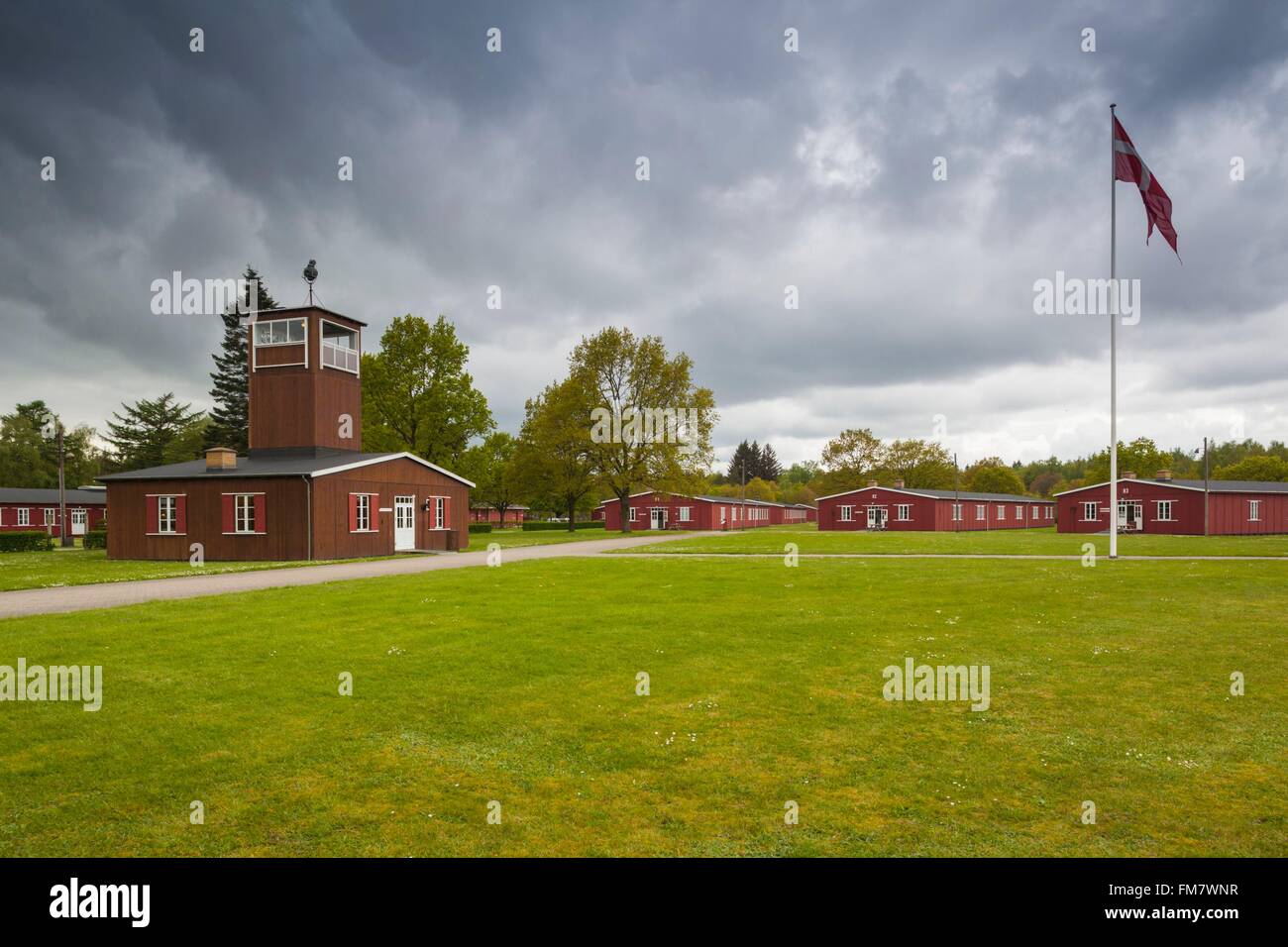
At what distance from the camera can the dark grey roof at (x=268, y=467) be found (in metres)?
30.6

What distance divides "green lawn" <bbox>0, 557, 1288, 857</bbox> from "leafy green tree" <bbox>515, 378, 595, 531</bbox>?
151ft

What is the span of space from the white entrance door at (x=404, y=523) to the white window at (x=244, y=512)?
6.28 meters

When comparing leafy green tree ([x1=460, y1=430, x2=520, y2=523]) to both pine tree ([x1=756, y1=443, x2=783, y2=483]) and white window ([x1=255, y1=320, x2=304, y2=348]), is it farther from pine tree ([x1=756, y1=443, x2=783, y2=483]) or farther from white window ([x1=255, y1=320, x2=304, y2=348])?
pine tree ([x1=756, y1=443, x2=783, y2=483])

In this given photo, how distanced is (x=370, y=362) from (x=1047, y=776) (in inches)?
2213

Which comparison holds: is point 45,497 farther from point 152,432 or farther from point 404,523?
point 404,523

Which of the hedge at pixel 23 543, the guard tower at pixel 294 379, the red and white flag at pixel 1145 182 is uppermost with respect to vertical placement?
the red and white flag at pixel 1145 182

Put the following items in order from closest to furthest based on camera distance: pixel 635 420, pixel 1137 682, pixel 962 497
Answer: pixel 1137 682, pixel 635 420, pixel 962 497

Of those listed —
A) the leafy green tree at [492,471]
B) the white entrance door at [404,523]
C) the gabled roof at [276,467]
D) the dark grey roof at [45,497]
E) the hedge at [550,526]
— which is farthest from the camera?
the hedge at [550,526]

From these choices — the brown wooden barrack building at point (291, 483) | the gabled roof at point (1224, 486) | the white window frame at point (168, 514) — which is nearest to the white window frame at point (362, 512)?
the brown wooden barrack building at point (291, 483)

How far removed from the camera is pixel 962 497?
72.0 metres

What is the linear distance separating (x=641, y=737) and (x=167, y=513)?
32.5 meters

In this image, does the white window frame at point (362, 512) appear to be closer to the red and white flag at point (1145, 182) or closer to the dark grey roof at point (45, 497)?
the red and white flag at point (1145, 182)
